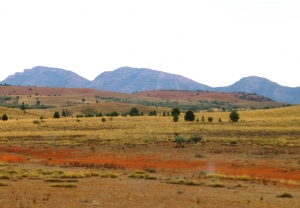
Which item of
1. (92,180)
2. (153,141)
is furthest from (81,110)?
(92,180)

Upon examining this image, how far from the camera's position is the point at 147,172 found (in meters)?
30.8

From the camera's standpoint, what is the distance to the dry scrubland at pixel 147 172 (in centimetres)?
2069

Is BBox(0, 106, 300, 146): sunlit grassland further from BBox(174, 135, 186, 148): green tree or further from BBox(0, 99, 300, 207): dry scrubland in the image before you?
BBox(174, 135, 186, 148): green tree

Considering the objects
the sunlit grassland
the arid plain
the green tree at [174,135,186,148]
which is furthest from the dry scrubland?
the green tree at [174,135,186,148]

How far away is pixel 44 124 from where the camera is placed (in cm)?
8206

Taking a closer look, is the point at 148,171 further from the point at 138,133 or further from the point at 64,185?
the point at 138,133

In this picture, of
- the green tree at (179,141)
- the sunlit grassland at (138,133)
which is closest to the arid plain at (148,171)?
the sunlit grassland at (138,133)

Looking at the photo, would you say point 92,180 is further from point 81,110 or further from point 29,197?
point 81,110

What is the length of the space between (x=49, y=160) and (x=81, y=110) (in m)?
103

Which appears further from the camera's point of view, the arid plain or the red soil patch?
the red soil patch

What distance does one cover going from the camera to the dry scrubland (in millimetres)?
20694

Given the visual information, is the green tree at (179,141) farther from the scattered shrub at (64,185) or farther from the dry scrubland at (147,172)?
the scattered shrub at (64,185)

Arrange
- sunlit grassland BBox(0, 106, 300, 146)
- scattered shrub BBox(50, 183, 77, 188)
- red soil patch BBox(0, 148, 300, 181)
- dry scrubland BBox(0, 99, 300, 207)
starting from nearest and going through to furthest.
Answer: dry scrubland BBox(0, 99, 300, 207) < scattered shrub BBox(50, 183, 77, 188) < red soil patch BBox(0, 148, 300, 181) < sunlit grassland BBox(0, 106, 300, 146)

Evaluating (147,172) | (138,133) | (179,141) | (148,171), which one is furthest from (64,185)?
(138,133)
